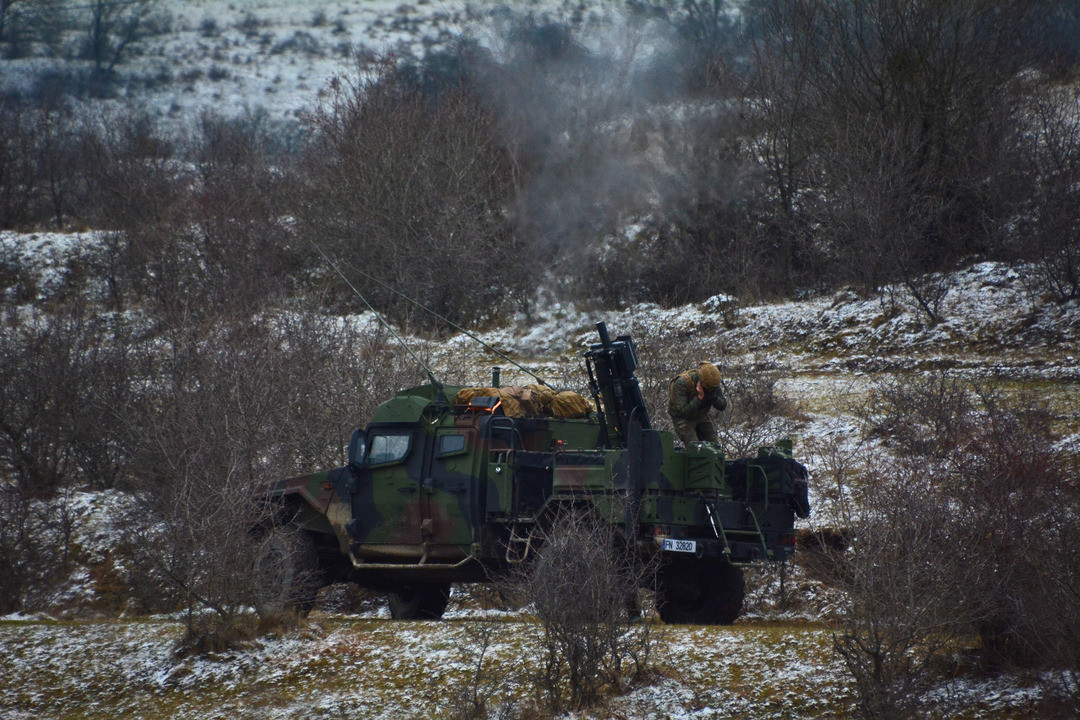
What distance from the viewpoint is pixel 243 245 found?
3272 cm

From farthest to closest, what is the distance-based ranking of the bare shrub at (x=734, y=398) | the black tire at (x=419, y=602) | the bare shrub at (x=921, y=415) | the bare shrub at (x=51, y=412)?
the bare shrub at (x=51, y=412), the bare shrub at (x=734, y=398), the bare shrub at (x=921, y=415), the black tire at (x=419, y=602)

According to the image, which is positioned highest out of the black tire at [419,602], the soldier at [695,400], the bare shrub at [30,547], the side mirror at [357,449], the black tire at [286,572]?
the soldier at [695,400]

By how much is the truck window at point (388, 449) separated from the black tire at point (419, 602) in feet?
5.32

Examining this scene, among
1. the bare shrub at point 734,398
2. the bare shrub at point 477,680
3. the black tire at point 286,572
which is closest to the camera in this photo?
the bare shrub at point 477,680

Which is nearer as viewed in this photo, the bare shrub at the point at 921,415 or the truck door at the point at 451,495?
the truck door at the point at 451,495

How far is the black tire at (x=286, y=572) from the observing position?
9.63m

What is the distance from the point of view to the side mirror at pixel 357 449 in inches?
435

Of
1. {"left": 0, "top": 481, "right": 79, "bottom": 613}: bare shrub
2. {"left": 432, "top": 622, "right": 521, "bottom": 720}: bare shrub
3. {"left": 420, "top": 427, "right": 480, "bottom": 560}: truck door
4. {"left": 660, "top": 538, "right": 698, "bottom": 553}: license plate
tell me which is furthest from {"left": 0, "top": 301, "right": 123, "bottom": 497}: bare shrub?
{"left": 660, "top": 538, "right": 698, "bottom": 553}: license plate

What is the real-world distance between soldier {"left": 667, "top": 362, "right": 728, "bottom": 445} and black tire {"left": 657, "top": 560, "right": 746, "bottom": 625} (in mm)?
1281

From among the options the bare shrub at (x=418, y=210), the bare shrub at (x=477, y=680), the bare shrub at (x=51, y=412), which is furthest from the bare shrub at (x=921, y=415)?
the bare shrub at (x=418, y=210)

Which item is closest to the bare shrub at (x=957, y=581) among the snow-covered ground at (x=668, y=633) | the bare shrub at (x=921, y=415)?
the snow-covered ground at (x=668, y=633)

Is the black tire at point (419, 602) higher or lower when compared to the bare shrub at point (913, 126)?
lower

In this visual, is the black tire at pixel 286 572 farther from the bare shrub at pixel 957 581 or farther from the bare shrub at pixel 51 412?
the bare shrub at pixel 51 412

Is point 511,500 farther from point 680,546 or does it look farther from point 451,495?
point 680,546
